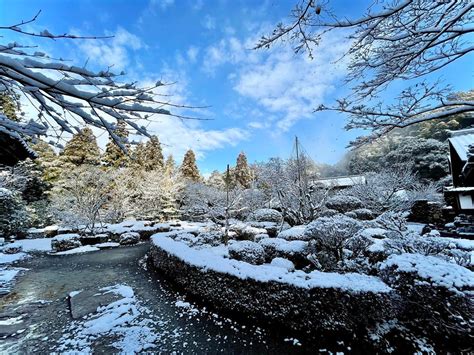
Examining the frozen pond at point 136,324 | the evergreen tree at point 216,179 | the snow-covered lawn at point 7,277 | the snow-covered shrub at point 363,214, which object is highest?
the evergreen tree at point 216,179

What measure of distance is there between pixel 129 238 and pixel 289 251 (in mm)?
10561

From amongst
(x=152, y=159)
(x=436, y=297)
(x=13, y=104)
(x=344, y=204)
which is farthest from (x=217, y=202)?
(x=13, y=104)

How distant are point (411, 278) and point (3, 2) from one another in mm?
4778

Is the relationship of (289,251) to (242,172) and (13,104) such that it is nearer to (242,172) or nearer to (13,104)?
(13,104)

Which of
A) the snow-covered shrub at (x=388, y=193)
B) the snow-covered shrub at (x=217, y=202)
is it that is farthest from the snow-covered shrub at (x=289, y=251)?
the snow-covered shrub at (x=217, y=202)

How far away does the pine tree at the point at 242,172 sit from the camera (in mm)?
30609

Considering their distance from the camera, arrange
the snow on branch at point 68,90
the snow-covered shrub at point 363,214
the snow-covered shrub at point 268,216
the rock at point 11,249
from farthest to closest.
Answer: the snow-covered shrub at point 268,216 < the snow-covered shrub at point 363,214 < the rock at point 11,249 < the snow on branch at point 68,90

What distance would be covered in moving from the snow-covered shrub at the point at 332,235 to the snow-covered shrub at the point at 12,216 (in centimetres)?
1677

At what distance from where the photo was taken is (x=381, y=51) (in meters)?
3.28

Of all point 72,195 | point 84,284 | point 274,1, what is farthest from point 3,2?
point 72,195

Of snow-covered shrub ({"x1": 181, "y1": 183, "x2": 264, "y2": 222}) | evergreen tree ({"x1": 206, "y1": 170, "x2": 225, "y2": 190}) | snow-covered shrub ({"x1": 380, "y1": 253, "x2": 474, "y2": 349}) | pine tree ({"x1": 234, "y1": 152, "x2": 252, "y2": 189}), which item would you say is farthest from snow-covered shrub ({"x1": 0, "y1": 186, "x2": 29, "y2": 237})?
pine tree ({"x1": 234, "y1": 152, "x2": 252, "y2": 189})

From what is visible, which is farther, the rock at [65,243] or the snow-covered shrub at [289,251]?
the rock at [65,243]

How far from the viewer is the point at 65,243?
11750mm

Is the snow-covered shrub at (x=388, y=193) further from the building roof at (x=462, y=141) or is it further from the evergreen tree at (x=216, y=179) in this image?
the evergreen tree at (x=216, y=179)
